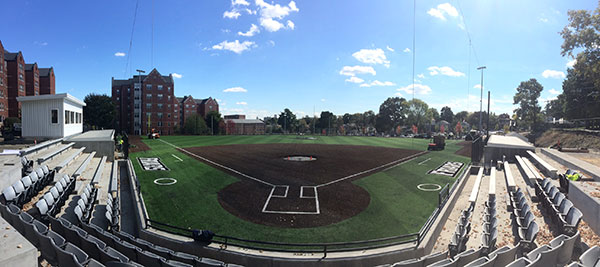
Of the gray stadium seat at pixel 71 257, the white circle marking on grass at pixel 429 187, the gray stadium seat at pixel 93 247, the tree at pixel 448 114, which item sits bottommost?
the white circle marking on grass at pixel 429 187

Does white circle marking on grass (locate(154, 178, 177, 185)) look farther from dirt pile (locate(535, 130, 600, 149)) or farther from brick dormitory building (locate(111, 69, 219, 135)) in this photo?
brick dormitory building (locate(111, 69, 219, 135))

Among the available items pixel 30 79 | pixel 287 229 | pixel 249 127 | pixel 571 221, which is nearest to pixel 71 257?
pixel 287 229

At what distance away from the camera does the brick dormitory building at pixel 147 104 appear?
8450 cm

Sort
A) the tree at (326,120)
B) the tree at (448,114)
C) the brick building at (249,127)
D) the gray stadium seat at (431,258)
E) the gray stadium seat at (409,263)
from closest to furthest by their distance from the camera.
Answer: the gray stadium seat at (409,263) → the gray stadium seat at (431,258) → the brick building at (249,127) → the tree at (326,120) → the tree at (448,114)

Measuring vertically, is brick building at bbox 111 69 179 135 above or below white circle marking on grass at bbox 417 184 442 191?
above

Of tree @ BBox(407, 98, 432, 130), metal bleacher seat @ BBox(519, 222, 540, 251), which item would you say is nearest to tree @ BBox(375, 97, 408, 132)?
tree @ BBox(407, 98, 432, 130)

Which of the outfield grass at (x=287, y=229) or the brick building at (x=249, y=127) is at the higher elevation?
the brick building at (x=249, y=127)

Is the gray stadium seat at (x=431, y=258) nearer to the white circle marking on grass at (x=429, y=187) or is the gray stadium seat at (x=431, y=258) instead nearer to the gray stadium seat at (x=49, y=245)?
the gray stadium seat at (x=49, y=245)

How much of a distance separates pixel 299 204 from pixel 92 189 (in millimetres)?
9912

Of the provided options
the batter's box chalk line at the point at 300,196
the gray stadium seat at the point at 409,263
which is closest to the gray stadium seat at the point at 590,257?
the gray stadium seat at the point at 409,263

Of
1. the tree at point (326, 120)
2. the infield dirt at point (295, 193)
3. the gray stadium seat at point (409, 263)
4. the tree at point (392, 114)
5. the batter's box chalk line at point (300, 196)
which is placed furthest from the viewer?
the tree at point (326, 120)

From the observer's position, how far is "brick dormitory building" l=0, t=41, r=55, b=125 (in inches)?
2554

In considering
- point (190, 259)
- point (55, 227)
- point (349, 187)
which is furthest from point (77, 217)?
point (349, 187)

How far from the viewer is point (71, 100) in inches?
974
